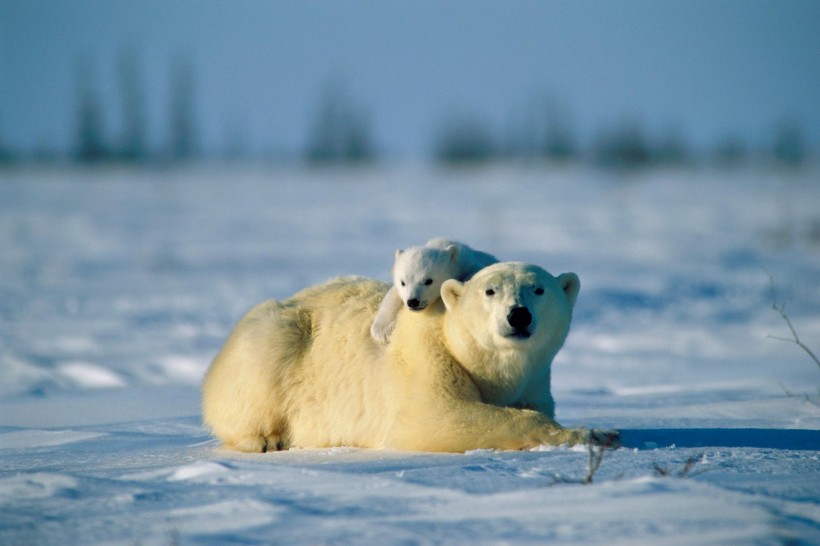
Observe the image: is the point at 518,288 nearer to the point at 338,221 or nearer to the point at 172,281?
the point at 172,281


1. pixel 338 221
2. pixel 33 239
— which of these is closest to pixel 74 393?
pixel 33 239

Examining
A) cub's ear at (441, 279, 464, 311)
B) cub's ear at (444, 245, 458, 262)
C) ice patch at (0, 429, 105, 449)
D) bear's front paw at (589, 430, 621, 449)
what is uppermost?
cub's ear at (444, 245, 458, 262)

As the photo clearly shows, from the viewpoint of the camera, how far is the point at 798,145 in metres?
48.8

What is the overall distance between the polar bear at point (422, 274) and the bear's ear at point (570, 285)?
517 millimetres

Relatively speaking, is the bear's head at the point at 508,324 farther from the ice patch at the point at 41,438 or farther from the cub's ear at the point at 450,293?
the ice patch at the point at 41,438

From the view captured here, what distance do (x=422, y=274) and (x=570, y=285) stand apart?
604mm

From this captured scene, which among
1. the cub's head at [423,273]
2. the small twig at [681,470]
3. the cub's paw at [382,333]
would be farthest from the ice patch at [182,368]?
the small twig at [681,470]

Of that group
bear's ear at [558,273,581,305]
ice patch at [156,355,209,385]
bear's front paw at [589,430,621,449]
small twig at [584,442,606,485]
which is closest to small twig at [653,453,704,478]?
small twig at [584,442,606,485]

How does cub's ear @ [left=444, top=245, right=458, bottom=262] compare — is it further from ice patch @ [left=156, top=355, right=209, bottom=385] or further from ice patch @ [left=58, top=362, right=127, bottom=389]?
ice patch @ [left=58, top=362, right=127, bottom=389]

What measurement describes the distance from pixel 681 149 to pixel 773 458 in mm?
Answer: 46268

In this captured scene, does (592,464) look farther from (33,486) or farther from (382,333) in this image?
(33,486)

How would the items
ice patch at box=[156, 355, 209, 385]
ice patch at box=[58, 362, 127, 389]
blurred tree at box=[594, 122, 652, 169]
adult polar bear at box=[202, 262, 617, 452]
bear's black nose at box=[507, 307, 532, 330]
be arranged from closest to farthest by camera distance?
bear's black nose at box=[507, 307, 532, 330] < adult polar bear at box=[202, 262, 617, 452] < ice patch at box=[58, 362, 127, 389] < ice patch at box=[156, 355, 209, 385] < blurred tree at box=[594, 122, 652, 169]

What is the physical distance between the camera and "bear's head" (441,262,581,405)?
3.19m

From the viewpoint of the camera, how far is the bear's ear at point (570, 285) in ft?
11.4
